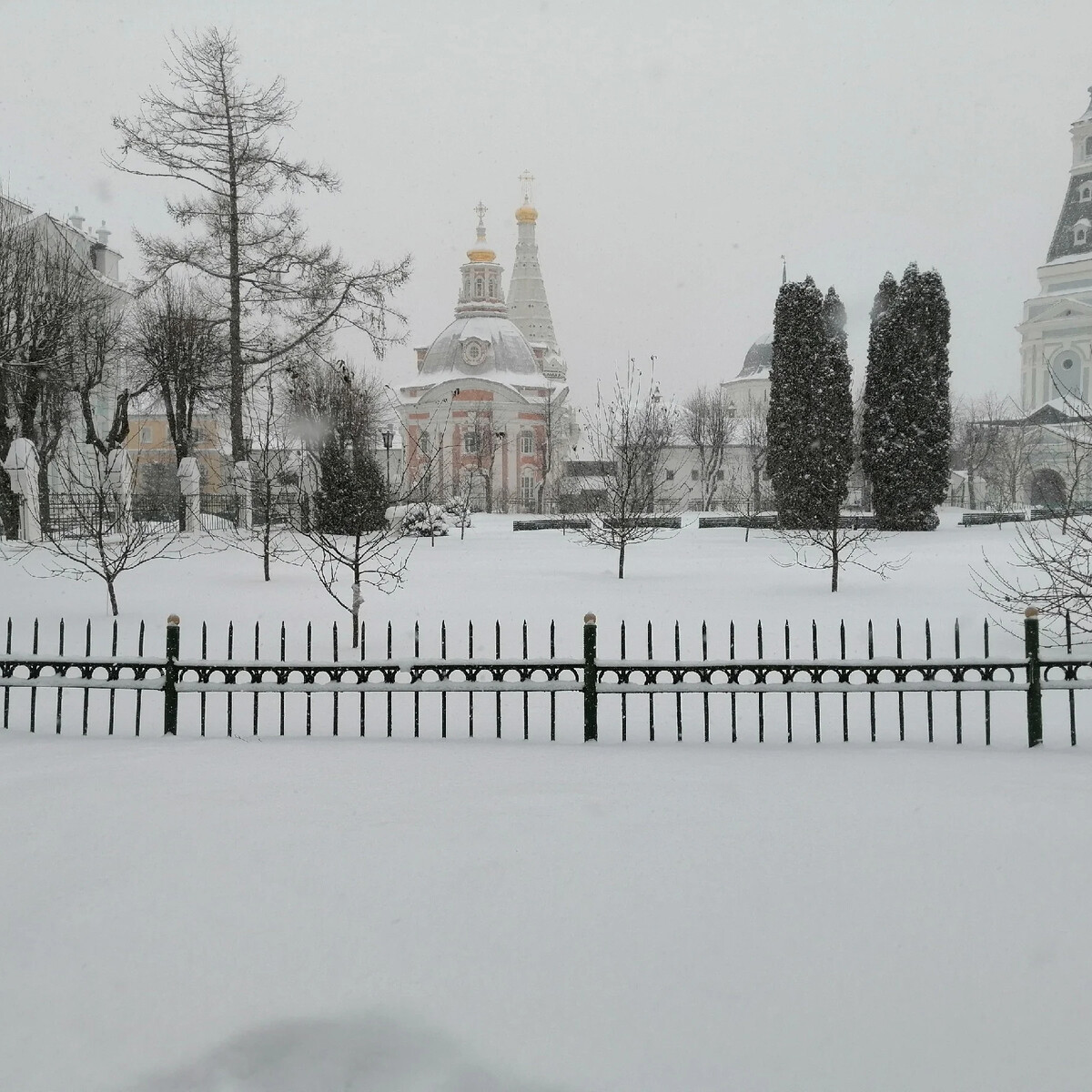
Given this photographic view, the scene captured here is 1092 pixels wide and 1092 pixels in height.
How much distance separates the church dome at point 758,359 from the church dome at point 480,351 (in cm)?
2594

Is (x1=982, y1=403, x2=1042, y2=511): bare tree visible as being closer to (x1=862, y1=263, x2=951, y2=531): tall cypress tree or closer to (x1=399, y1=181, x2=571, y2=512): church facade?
(x1=862, y1=263, x2=951, y2=531): tall cypress tree

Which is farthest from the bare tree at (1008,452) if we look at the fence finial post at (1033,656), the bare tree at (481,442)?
the fence finial post at (1033,656)

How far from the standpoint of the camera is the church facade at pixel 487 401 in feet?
218

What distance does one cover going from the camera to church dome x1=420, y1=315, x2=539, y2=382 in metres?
71.8

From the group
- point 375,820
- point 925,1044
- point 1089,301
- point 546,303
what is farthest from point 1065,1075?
point 546,303

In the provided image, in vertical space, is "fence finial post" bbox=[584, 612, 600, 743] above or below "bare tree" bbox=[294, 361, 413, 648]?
below

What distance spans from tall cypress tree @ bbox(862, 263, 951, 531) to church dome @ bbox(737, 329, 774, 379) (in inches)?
2240

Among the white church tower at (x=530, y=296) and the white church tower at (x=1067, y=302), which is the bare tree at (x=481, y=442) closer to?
the white church tower at (x=530, y=296)

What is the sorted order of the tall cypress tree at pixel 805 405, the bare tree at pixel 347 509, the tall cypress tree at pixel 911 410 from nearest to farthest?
the bare tree at pixel 347 509 < the tall cypress tree at pixel 805 405 < the tall cypress tree at pixel 911 410

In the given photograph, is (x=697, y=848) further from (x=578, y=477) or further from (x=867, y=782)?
(x=578, y=477)

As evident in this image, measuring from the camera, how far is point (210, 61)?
25.6 metres

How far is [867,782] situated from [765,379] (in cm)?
8652

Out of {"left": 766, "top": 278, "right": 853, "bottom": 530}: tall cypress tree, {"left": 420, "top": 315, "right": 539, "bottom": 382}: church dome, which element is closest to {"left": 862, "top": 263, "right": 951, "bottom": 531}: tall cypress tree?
{"left": 766, "top": 278, "right": 853, "bottom": 530}: tall cypress tree

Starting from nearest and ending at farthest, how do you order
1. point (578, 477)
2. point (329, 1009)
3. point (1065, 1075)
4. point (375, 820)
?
point (1065, 1075) → point (329, 1009) → point (375, 820) → point (578, 477)
